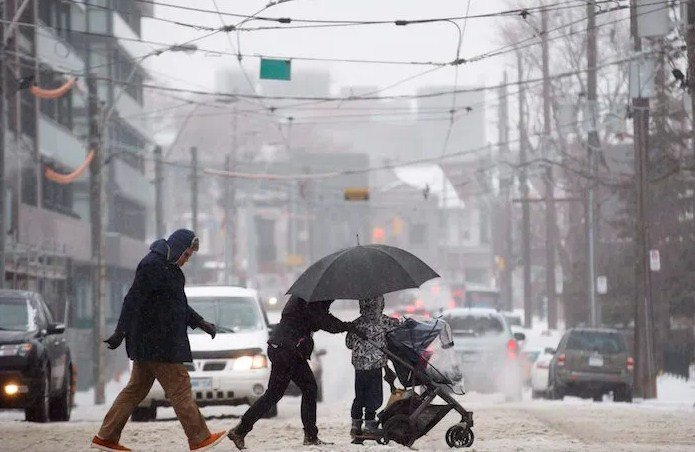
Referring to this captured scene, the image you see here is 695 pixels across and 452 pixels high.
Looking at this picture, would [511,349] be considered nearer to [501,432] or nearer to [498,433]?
[501,432]

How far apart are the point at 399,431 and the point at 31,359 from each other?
7.30 m

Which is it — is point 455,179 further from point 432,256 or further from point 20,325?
point 20,325

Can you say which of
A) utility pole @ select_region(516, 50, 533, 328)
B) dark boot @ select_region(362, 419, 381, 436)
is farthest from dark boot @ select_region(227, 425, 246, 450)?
utility pole @ select_region(516, 50, 533, 328)

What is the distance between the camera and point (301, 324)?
583 inches

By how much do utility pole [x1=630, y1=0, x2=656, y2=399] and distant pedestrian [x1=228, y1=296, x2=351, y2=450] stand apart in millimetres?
18388

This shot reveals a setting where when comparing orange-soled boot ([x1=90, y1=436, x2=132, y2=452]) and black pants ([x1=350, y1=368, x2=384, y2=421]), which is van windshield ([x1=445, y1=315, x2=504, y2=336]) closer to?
black pants ([x1=350, y1=368, x2=384, y2=421])

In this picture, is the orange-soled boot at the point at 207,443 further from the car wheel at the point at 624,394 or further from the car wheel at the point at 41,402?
the car wheel at the point at 624,394

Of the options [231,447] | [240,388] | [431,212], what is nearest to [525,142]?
[240,388]

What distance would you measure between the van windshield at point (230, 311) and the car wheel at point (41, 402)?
236cm

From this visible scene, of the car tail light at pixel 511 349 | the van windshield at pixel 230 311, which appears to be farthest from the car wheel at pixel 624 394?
the van windshield at pixel 230 311

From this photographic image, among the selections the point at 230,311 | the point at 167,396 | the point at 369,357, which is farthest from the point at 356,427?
the point at 230,311

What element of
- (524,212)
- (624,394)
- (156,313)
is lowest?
(624,394)

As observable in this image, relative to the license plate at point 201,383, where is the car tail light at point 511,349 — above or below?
above

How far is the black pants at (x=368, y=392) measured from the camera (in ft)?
48.5
